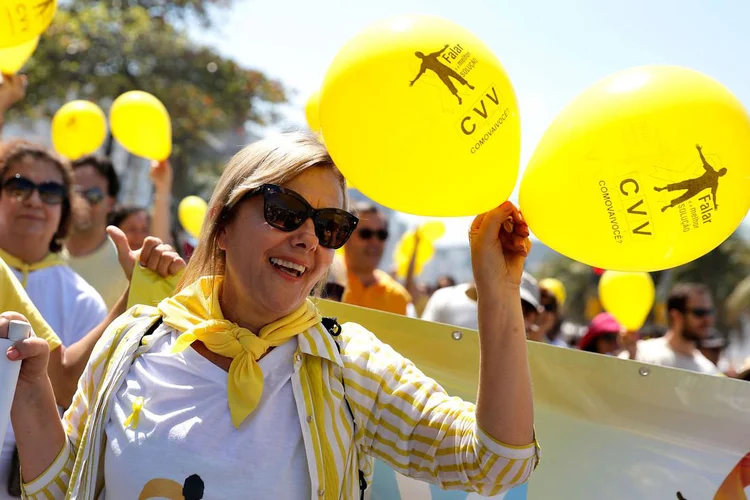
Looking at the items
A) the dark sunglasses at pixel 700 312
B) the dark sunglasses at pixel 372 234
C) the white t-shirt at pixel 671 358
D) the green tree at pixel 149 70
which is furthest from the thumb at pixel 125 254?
the green tree at pixel 149 70

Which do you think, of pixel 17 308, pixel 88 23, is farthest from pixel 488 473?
pixel 88 23

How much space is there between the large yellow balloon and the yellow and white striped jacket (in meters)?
0.41

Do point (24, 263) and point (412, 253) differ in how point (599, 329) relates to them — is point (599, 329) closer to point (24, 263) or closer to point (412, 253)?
point (412, 253)

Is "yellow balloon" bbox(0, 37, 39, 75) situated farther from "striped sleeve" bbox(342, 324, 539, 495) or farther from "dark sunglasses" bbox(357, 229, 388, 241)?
"striped sleeve" bbox(342, 324, 539, 495)

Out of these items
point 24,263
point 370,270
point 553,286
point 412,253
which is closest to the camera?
point 24,263

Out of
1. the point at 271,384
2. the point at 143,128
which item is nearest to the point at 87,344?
the point at 271,384

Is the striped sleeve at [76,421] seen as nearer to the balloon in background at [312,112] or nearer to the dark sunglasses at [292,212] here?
the dark sunglasses at [292,212]

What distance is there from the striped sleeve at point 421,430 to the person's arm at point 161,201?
2835 millimetres

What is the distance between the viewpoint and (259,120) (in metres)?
19.9

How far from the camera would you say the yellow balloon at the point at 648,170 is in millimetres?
1605

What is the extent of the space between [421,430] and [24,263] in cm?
207

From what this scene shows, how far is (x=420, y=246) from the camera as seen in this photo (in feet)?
31.7

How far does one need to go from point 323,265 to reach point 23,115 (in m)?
18.9

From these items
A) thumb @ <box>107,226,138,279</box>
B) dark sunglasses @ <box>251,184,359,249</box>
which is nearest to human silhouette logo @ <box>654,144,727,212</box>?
dark sunglasses @ <box>251,184,359,249</box>
